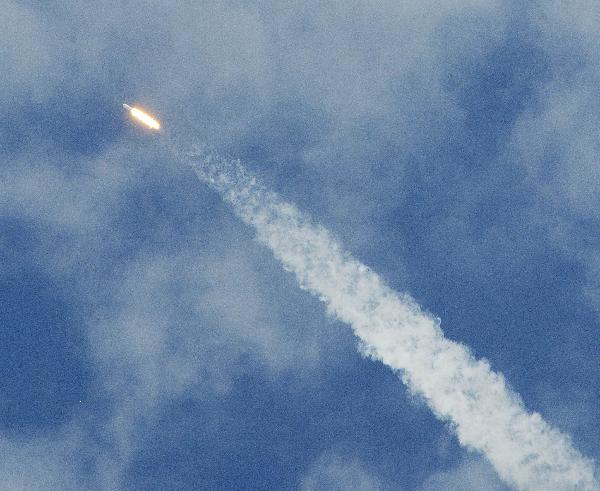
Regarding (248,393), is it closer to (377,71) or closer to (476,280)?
(476,280)

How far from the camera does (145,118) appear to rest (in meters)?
88.9

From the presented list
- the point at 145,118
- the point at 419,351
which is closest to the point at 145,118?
the point at 145,118

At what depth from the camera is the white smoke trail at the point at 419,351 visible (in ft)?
273

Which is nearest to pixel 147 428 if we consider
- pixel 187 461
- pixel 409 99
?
pixel 187 461

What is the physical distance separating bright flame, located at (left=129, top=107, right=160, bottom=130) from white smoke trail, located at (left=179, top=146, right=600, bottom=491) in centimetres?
678

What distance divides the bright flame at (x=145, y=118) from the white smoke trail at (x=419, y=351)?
267 inches

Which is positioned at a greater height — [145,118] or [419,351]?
[145,118]

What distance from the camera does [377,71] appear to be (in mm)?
91062

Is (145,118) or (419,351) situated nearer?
(419,351)

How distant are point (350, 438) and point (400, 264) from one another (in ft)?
57.4

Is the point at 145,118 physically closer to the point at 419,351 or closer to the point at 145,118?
the point at 145,118

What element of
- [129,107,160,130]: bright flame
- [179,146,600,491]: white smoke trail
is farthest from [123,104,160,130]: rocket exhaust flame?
[179,146,600,491]: white smoke trail

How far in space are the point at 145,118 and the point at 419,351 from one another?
35599mm

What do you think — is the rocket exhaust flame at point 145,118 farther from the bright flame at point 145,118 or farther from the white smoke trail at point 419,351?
the white smoke trail at point 419,351
